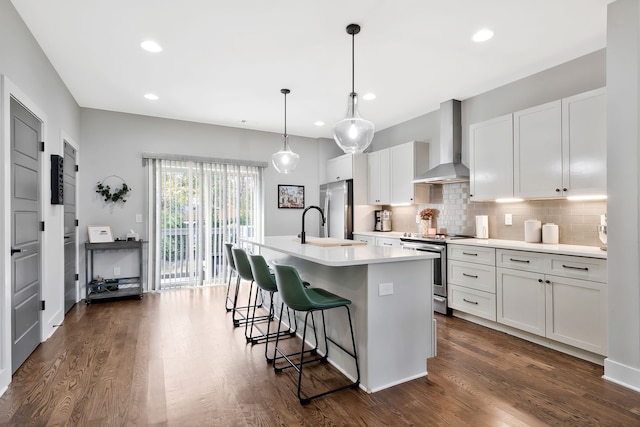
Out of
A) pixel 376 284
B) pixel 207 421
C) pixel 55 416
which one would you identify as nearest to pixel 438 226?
pixel 376 284

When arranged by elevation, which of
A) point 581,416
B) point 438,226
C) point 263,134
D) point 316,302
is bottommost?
point 581,416

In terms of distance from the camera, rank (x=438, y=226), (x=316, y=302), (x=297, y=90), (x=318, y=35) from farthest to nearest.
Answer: (x=438, y=226), (x=297, y=90), (x=318, y=35), (x=316, y=302)

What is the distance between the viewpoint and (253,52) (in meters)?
3.20

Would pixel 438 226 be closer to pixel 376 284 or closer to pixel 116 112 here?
pixel 376 284

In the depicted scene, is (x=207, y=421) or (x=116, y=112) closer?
(x=207, y=421)

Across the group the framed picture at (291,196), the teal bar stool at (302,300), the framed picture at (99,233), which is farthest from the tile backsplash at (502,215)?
the framed picture at (99,233)

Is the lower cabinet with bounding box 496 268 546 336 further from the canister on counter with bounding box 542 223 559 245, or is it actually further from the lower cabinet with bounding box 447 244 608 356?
the canister on counter with bounding box 542 223 559 245

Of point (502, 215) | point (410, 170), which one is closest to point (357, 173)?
point (410, 170)

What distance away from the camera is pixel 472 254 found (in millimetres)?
3648

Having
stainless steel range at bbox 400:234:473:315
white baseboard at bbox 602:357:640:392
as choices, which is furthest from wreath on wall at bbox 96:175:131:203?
white baseboard at bbox 602:357:640:392

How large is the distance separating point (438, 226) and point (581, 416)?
10.1 ft

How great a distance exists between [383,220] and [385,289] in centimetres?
355

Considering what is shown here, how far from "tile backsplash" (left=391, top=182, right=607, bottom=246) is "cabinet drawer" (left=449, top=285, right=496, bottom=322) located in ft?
2.76

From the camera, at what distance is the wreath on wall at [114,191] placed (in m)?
4.89
